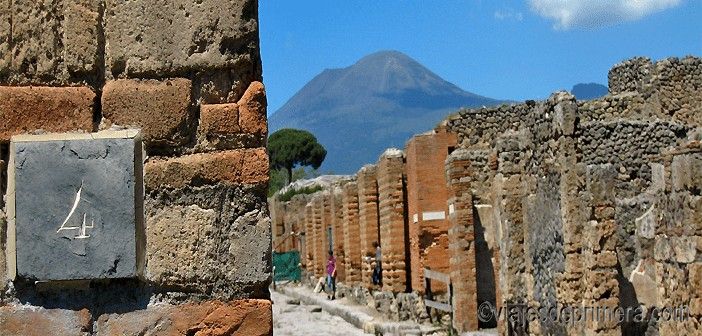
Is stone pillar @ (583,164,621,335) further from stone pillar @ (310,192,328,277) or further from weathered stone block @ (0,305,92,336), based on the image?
stone pillar @ (310,192,328,277)

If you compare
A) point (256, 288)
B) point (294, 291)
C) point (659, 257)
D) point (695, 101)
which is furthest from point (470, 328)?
point (294, 291)

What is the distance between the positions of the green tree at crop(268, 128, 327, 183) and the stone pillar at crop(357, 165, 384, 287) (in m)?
58.5

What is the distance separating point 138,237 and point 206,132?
0.42 m

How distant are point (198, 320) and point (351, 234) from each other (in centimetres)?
2070

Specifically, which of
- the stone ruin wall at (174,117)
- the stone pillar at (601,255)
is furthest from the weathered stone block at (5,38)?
the stone pillar at (601,255)

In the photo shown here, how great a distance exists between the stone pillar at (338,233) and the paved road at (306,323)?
291 centimetres

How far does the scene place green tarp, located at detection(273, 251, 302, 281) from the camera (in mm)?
36500

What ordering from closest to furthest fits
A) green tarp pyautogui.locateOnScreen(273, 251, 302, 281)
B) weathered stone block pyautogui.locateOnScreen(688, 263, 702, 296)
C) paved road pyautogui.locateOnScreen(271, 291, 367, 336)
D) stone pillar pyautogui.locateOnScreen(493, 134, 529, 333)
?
weathered stone block pyautogui.locateOnScreen(688, 263, 702, 296)
stone pillar pyautogui.locateOnScreen(493, 134, 529, 333)
paved road pyautogui.locateOnScreen(271, 291, 367, 336)
green tarp pyautogui.locateOnScreen(273, 251, 302, 281)

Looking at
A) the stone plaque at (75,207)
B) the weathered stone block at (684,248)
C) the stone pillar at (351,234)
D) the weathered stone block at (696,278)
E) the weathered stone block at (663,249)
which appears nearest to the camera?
the stone plaque at (75,207)

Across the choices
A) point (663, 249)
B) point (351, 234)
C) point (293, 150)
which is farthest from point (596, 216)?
point (293, 150)

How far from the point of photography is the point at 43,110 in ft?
11.1

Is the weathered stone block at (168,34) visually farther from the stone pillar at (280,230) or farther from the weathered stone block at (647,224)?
the stone pillar at (280,230)

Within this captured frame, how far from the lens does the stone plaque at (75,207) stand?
3285 millimetres

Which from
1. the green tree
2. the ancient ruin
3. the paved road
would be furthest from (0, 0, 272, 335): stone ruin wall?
the green tree
